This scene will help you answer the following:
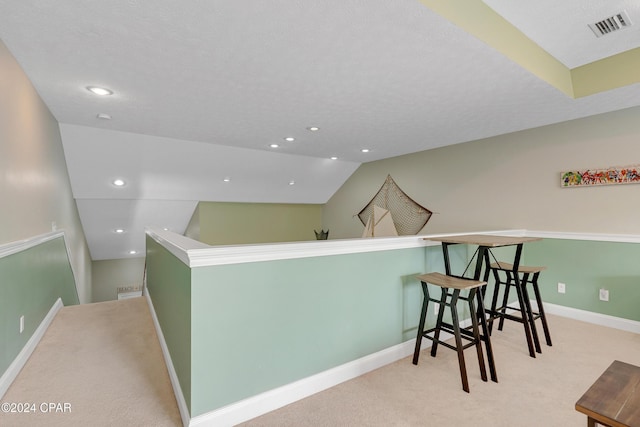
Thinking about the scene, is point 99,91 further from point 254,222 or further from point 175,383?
point 254,222

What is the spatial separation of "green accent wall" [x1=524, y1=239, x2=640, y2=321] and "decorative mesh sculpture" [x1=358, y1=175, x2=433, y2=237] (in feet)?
5.29

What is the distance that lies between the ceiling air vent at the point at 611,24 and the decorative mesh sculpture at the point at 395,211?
294cm

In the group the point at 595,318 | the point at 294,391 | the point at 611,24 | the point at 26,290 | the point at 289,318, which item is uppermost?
the point at 611,24

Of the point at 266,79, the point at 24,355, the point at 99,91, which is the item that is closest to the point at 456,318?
the point at 266,79

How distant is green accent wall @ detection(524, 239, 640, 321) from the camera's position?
3018mm

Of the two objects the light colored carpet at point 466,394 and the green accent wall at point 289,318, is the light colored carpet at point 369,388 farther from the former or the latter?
the green accent wall at point 289,318

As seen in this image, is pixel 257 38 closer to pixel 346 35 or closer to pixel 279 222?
pixel 346 35

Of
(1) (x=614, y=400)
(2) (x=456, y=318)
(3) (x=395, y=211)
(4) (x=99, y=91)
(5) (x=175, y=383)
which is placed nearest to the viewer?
(1) (x=614, y=400)

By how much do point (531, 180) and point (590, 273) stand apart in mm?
1152

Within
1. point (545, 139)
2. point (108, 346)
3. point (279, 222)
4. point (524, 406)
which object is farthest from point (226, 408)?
point (279, 222)

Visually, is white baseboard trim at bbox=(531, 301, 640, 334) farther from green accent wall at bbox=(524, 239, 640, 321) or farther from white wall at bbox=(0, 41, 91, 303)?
white wall at bbox=(0, 41, 91, 303)

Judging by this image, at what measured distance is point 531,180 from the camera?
3678 mm

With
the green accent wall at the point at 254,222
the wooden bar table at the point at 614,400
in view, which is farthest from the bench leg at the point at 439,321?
the green accent wall at the point at 254,222

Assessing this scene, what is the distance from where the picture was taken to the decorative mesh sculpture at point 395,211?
5.02 metres
